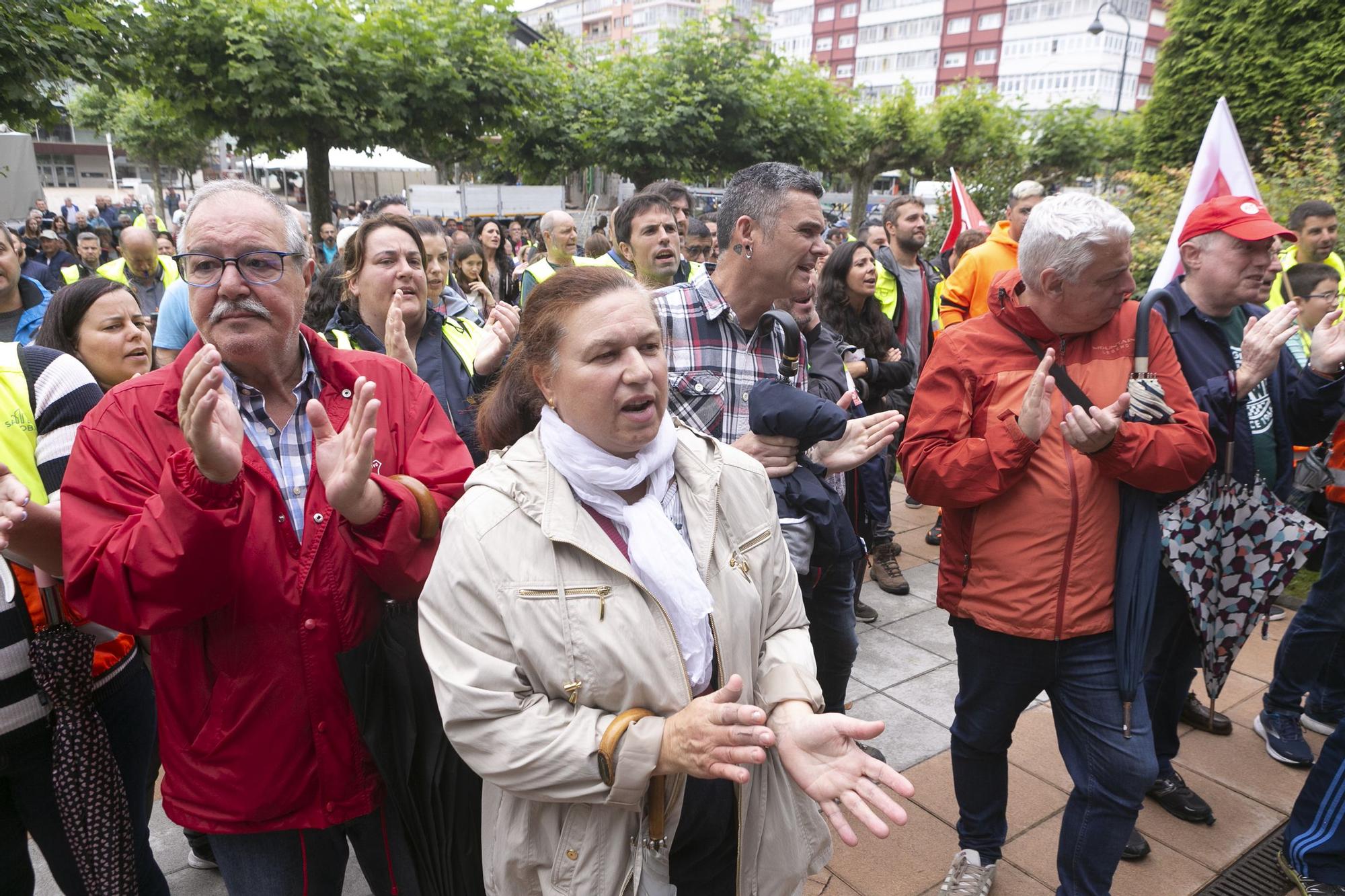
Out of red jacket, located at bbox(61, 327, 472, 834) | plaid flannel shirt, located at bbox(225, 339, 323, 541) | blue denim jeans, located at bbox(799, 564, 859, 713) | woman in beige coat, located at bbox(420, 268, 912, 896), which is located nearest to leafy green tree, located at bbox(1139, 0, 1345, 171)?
blue denim jeans, located at bbox(799, 564, 859, 713)

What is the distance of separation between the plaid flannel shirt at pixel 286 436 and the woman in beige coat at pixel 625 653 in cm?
47

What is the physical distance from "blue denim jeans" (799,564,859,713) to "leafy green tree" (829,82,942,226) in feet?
78.4

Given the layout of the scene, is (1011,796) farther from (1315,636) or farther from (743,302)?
(743,302)

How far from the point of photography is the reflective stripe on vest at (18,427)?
2074 mm

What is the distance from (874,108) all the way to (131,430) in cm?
2908

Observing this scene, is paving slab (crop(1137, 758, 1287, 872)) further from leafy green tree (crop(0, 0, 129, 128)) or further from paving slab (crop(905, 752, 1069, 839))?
leafy green tree (crop(0, 0, 129, 128))

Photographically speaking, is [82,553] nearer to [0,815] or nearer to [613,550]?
[0,815]


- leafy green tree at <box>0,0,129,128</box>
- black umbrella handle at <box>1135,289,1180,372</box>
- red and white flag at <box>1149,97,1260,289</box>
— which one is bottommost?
black umbrella handle at <box>1135,289,1180,372</box>

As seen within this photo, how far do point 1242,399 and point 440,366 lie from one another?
116 inches

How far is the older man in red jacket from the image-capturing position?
1693 mm

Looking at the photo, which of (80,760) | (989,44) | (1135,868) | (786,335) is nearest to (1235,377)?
(786,335)

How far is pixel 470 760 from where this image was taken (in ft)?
5.69

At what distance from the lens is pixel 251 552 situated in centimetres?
185

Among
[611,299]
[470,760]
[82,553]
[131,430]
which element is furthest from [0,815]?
[611,299]
